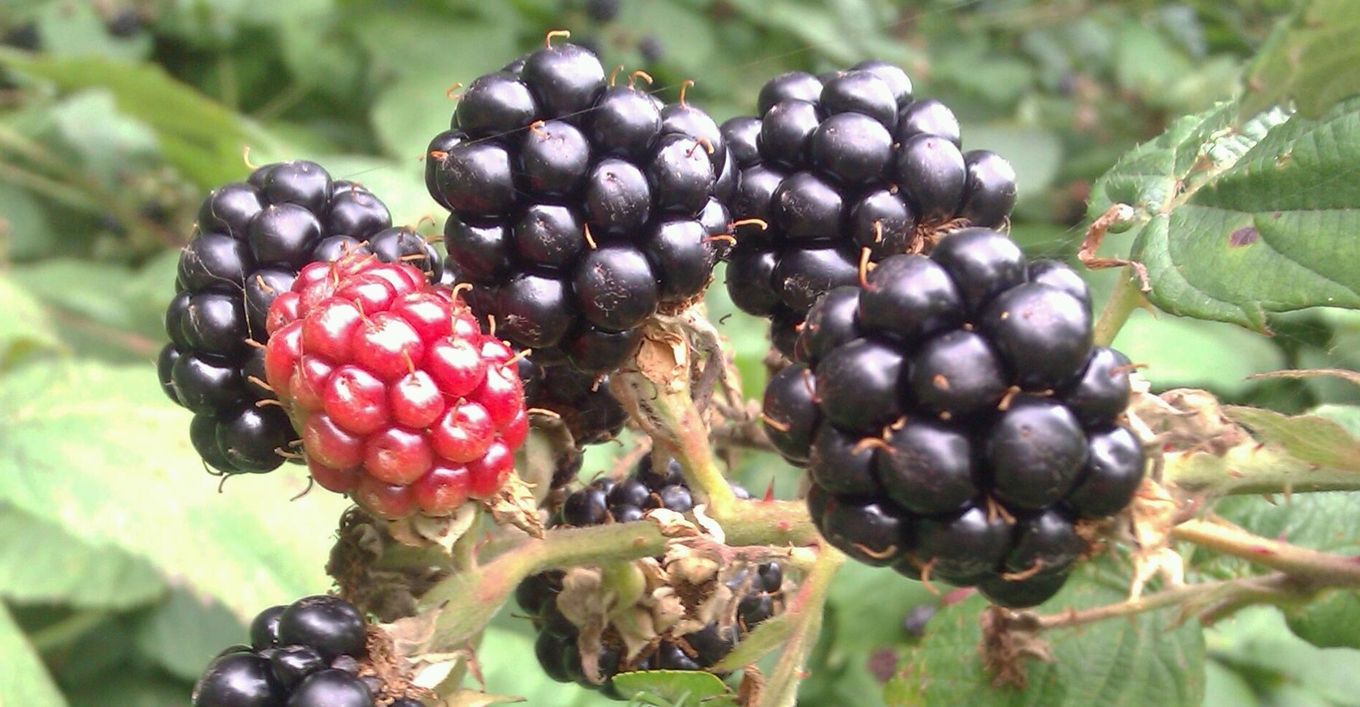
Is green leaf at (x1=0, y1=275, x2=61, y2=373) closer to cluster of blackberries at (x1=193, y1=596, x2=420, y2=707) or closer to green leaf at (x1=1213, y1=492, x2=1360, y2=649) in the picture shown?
cluster of blackberries at (x1=193, y1=596, x2=420, y2=707)

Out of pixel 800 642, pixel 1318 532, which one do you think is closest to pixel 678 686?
pixel 800 642

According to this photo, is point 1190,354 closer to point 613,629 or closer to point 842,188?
point 842,188

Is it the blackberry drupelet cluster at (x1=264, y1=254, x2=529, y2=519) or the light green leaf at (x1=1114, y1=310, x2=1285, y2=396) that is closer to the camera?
the blackberry drupelet cluster at (x1=264, y1=254, x2=529, y2=519)

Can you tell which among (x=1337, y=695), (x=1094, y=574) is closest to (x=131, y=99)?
(x=1094, y=574)

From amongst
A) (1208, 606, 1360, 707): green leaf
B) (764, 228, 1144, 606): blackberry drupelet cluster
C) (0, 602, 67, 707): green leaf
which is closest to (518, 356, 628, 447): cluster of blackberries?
(764, 228, 1144, 606): blackberry drupelet cluster

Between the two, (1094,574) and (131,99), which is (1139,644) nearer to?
(1094,574)
